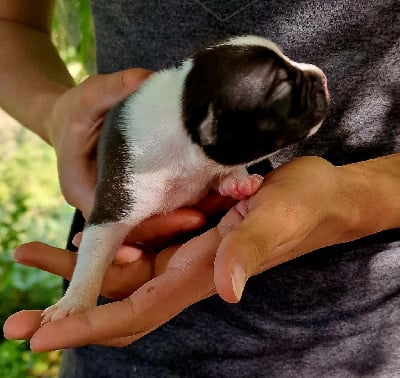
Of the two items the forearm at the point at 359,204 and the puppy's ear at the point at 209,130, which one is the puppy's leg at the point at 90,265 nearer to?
the puppy's ear at the point at 209,130

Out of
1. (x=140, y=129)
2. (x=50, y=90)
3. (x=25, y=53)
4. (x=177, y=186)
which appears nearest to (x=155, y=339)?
(x=177, y=186)

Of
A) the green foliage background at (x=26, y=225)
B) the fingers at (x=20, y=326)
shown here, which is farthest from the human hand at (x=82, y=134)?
the green foliage background at (x=26, y=225)

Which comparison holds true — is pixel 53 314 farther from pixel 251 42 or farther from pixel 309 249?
pixel 251 42

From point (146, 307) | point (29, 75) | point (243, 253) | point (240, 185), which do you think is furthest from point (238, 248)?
point (29, 75)

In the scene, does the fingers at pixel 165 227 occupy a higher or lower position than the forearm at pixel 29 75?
lower

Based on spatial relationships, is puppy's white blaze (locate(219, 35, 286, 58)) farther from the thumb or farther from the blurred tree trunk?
the blurred tree trunk
